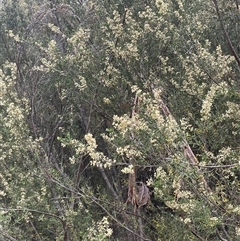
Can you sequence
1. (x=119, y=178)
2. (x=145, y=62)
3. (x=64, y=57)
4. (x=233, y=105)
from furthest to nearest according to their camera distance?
(x=119, y=178) → (x=64, y=57) → (x=145, y=62) → (x=233, y=105)

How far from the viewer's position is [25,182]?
575cm

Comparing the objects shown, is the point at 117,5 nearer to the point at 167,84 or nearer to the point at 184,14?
the point at 184,14

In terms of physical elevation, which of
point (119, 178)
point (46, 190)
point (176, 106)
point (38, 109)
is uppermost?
point (38, 109)

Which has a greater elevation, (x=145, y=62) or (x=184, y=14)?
(x=184, y=14)

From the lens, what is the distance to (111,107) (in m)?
6.63

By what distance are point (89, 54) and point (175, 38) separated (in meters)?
1.38

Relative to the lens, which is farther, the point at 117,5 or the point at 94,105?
the point at 117,5

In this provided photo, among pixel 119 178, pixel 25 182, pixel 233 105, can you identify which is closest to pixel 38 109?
pixel 25 182

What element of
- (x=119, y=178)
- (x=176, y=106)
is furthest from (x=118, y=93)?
(x=119, y=178)

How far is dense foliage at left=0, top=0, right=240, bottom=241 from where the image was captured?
4902 mm

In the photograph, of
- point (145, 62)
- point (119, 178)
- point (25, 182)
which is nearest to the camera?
point (25, 182)

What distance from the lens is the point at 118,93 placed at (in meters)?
6.39

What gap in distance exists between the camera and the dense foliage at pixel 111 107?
16.1ft

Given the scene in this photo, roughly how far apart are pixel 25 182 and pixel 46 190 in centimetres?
31
